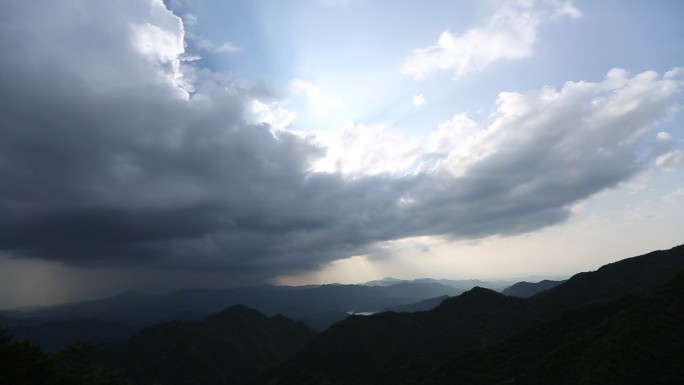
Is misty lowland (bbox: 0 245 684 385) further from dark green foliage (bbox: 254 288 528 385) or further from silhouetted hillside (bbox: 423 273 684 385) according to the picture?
dark green foliage (bbox: 254 288 528 385)

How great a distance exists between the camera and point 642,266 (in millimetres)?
142625

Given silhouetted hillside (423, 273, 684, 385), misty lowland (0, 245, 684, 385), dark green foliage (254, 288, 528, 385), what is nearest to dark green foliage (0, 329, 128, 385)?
misty lowland (0, 245, 684, 385)

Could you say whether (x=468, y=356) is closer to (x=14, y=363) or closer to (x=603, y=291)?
(x=603, y=291)

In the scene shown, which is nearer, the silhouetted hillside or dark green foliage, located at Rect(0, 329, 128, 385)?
dark green foliage, located at Rect(0, 329, 128, 385)

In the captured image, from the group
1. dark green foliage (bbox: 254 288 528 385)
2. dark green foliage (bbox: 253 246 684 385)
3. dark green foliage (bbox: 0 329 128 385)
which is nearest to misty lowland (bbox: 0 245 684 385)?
dark green foliage (bbox: 0 329 128 385)

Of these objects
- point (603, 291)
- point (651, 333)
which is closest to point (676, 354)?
point (651, 333)

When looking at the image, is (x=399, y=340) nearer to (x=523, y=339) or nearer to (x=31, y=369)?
(x=523, y=339)

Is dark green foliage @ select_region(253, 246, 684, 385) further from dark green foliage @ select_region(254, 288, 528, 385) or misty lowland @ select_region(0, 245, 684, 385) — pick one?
dark green foliage @ select_region(254, 288, 528, 385)

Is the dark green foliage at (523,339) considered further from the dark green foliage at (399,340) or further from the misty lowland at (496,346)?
the dark green foliage at (399,340)

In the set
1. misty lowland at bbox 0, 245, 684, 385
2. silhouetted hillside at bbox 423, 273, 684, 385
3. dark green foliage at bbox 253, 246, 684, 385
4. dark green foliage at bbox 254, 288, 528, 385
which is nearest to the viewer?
misty lowland at bbox 0, 245, 684, 385

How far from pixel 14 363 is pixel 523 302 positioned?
541 ft

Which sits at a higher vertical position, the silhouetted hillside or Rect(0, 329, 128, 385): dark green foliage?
Rect(0, 329, 128, 385): dark green foliage

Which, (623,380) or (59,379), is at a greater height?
(59,379)

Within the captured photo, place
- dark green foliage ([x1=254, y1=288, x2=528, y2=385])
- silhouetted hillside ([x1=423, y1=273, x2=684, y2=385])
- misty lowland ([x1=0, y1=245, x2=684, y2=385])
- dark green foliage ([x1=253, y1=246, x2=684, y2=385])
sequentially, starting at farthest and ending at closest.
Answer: dark green foliage ([x1=254, y1=288, x2=528, y2=385]), dark green foliage ([x1=253, y1=246, x2=684, y2=385]), silhouetted hillside ([x1=423, y1=273, x2=684, y2=385]), misty lowland ([x1=0, y1=245, x2=684, y2=385])
